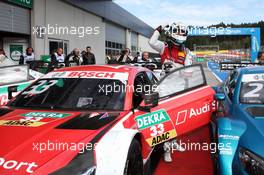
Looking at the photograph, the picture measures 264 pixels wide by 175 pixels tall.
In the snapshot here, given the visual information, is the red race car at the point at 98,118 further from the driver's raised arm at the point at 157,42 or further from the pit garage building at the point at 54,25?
the pit garage building at the point at 54,25

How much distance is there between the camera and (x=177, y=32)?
6.82 meters

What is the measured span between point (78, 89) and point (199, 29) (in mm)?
34729

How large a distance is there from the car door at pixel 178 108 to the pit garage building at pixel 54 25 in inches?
418

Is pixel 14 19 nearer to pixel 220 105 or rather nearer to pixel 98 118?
pixel 220 105

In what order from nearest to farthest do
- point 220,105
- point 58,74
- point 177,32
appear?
point 58,74
point 220,105
point 177,32

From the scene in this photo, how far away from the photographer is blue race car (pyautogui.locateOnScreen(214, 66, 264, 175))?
3.47 m

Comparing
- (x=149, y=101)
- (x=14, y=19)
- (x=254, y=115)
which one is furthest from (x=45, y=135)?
(x=14, y=19)

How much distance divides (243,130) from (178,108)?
0.97 m

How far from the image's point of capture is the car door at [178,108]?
14.1 ft

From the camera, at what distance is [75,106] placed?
4227 mm

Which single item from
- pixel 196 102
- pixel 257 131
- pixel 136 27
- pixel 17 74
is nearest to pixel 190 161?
pixel 196 102

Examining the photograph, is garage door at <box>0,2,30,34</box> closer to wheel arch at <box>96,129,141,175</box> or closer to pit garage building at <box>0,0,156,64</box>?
pit garage building at <box>0,0,156,64</box>

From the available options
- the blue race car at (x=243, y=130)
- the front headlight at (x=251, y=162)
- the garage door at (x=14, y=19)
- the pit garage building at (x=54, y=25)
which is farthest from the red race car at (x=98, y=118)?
the pit garage building at (x=54, y=25)

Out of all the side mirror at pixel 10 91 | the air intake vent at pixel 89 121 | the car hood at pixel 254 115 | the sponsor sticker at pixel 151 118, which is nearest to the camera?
the air intake vent at pixel 89 121
